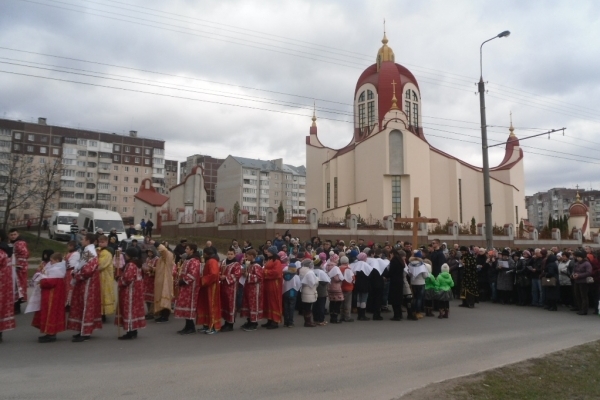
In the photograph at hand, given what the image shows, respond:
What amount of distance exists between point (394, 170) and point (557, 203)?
105373mm

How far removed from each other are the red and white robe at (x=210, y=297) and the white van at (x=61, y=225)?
25573 millimetres

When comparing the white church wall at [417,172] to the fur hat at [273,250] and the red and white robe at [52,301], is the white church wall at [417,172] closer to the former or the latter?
the fur hat at [273,250]

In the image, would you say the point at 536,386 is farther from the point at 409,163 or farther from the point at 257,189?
the point at 257,189

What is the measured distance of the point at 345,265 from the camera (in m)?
11.4

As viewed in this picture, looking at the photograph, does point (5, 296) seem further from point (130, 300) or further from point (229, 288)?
point (229, 288)

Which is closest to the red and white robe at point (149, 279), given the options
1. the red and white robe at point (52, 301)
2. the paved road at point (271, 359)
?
the paved road at point (271, 359)

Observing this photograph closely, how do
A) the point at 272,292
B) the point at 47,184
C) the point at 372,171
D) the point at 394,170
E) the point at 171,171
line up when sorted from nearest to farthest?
the point at 272,292 → the point at 47,184 → the point at 394,170 → the point at 372,171 → the point at 171,171

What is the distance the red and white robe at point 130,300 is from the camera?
8750mm

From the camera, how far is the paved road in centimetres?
581

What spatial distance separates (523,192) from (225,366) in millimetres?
48214

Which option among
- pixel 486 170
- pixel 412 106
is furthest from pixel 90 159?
pixel 486 170

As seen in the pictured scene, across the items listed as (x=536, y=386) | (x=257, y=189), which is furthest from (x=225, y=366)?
(x=257, y=189)

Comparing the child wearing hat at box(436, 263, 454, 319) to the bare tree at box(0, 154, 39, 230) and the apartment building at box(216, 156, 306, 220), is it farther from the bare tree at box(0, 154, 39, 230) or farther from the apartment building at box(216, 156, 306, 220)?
the apartment building at box(216, 156, 306, 220)

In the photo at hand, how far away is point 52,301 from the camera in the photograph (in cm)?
848
